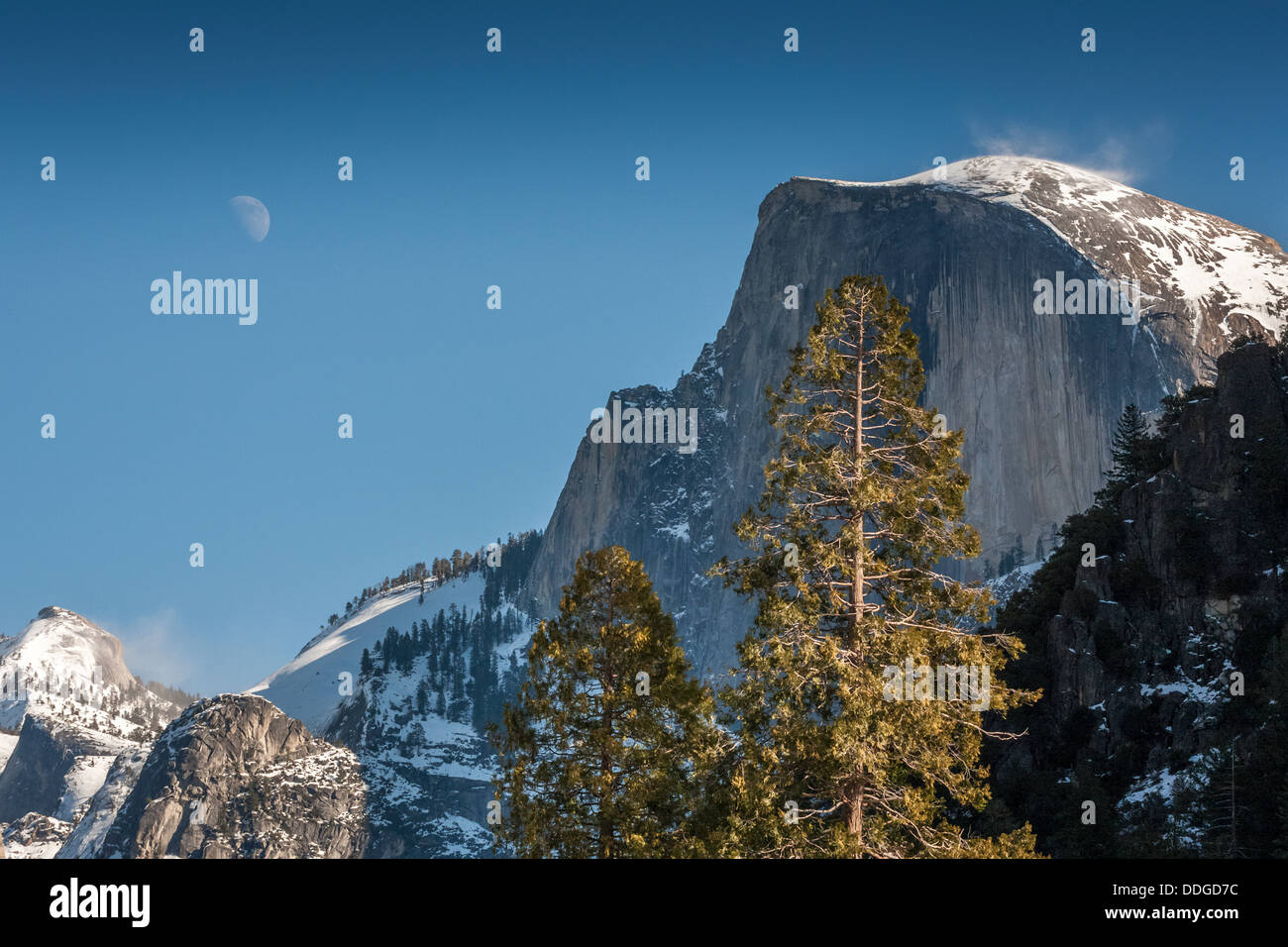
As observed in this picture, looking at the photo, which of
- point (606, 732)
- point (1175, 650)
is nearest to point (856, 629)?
point (606, 732)

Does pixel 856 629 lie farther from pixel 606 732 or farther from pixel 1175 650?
pixel 1175 650

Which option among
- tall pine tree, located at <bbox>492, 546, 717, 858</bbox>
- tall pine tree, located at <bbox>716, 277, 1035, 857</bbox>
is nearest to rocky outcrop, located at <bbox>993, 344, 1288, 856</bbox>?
tall pine tree, located at <bbox>492, 546, 717, 858</bbox>

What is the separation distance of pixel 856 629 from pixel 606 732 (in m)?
9.04

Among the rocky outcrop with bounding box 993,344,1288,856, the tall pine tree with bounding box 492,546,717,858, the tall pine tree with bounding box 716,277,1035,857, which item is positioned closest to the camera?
the tall pine tree with bounding box 716,277,1035,857

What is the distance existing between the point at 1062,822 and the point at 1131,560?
23327 mm

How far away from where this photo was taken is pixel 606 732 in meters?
31.3

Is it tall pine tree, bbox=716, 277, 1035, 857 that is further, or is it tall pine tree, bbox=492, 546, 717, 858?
tall pine tree, bbox=492, 546, 717, 858

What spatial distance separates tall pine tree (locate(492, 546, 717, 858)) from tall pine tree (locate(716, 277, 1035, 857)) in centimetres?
393

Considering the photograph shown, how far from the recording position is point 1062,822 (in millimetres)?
54562

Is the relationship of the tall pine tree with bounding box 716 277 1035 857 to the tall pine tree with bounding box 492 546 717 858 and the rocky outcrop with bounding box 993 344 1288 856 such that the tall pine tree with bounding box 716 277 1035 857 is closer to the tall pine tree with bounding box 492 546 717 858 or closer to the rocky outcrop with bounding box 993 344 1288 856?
the tall pine tree with bounding box 492 546 717 858

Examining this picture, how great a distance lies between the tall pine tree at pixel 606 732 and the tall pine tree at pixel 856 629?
3.93 meters

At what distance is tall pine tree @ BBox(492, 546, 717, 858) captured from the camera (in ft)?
99.3
